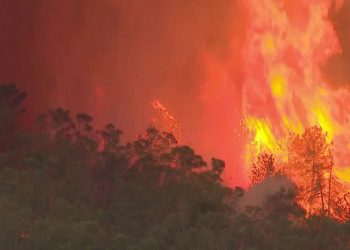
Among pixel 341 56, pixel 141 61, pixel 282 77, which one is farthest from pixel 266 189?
pixel 341 56

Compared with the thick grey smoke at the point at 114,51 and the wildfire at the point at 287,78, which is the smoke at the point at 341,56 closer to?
the wildfire at the point at 287,78

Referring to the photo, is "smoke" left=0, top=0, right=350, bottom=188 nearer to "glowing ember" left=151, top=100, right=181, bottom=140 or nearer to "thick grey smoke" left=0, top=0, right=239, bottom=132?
"thick grey smoke" left=0, top=0, right=239, bottom=132

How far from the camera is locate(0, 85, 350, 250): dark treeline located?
17703mm

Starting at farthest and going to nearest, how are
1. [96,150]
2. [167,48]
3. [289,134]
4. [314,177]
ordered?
1. [167,48]
2. [289,134]
3. [314,177]
4. [96,150]

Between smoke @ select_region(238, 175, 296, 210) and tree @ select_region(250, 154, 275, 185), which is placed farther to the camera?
tree @ select_region(250, 154, 275, 185)

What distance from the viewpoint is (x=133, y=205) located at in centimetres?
1995

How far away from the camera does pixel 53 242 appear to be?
17.4 m

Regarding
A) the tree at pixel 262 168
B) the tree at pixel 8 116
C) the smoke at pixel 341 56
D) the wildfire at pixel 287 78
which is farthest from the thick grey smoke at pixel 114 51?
the smoke at pixel 341 56

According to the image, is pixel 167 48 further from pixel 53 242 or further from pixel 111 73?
pixel 53 242

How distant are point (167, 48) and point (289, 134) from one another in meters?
7.86

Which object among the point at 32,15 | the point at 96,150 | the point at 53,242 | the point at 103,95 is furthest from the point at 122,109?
the point at 53,242

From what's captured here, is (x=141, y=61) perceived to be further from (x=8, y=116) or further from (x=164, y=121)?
(x=8, y=116)

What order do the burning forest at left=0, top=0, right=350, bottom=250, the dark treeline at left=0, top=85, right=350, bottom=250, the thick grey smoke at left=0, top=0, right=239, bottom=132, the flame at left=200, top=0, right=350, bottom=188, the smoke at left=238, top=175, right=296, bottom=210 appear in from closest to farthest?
the dark treeline at left=0, top=85, right=350, bottom=250 < the smoke at left=238, top=175, right=296, bottom=210 < the burning forest at left=0, top=0, right=350, bottom=250 < the flame at left=200, top=0, right=350, bottom=188 < the thick grey smoke at left=0, top=0, right=239, bottom=132

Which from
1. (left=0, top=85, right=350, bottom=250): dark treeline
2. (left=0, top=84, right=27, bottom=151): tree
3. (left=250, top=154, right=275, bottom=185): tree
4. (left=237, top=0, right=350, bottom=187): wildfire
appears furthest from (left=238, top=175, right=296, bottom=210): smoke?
(left=0, top=84, right=27, bottom=151): tree
